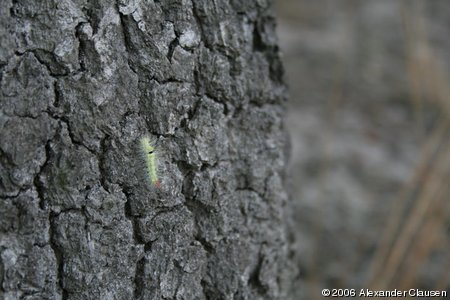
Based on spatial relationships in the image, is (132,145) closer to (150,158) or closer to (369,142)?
(150,158)

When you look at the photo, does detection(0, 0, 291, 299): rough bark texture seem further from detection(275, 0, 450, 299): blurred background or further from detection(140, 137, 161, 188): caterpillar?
detection(275, 0, 450, 299): blurred background

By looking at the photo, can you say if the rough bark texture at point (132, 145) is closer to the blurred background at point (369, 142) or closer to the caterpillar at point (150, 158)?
the caterpillar at point (150, 158)


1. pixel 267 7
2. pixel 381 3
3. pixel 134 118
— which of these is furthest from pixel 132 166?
pixel 381 3

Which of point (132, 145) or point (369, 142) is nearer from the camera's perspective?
point (132, 145)

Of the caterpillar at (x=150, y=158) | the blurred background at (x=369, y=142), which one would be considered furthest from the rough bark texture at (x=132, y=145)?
the blurred background at (x=369, y=142)

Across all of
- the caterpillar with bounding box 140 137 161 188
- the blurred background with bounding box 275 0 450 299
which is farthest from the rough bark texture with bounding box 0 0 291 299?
the blurred background with bounding box 275 0 450 299

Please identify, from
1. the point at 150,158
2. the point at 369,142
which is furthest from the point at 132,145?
the point at 369,142
